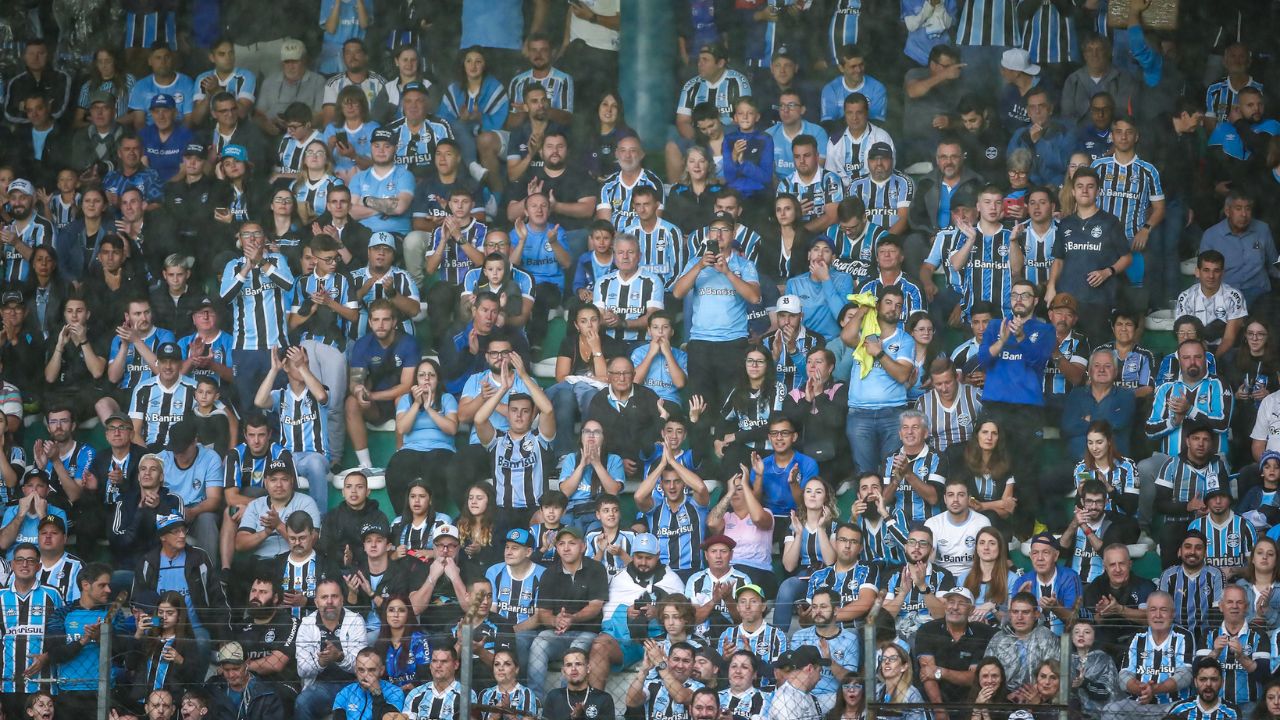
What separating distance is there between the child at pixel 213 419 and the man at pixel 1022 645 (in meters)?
4.96

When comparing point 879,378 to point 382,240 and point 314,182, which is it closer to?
point 382,240

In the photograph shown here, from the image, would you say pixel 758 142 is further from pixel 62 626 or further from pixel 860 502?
pixel 62 626

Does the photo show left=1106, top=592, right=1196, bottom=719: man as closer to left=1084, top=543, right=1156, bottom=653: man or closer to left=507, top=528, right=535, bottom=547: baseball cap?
left=1084, top=543, right=1156, bottom=653: man

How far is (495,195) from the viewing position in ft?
45.3

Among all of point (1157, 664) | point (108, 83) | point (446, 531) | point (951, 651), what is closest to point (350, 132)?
point (108, 83)

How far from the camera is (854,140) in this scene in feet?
45.0

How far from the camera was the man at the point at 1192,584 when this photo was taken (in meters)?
11.2

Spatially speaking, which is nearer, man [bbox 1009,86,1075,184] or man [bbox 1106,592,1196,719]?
man [bbox 1106,592,1196,719]

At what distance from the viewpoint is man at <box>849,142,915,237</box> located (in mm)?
13219

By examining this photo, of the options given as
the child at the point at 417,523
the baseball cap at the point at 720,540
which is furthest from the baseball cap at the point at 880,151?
the child at the point at 417,523

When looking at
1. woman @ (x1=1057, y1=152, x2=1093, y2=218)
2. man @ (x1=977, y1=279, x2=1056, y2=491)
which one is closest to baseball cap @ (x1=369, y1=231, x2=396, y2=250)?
man @ (x1=977, y1=279, x2=1056, y2=491)

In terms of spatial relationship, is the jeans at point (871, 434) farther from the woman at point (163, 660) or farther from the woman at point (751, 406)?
the woman at point (163, 660)

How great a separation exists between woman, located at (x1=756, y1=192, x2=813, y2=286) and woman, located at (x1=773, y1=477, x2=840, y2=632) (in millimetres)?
1892

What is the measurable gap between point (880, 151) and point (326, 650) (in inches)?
197
